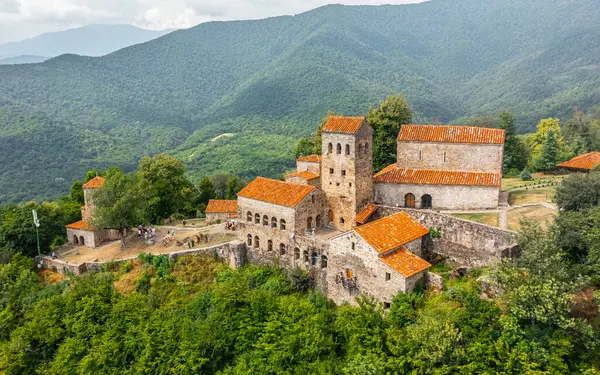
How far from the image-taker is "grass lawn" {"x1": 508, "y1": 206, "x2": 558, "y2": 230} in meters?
29.8

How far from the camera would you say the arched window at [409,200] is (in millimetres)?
35375

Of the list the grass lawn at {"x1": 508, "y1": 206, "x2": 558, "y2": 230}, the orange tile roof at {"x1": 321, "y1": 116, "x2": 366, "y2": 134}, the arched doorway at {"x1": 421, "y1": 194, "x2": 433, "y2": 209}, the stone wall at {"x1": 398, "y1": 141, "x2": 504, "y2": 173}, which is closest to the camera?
the grass lawn at {"x1": 508, "y1": 206, "x2": 558, "y2": 230}

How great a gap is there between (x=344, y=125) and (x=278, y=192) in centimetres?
706

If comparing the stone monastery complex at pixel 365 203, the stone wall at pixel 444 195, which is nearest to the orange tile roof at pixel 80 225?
the stone monastery complex at pixel 365 203

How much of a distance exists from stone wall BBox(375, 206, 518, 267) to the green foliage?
671 inches

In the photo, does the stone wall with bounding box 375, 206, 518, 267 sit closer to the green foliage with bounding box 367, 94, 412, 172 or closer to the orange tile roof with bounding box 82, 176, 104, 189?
the green foliage with bounding box 367, 94, 412, 172

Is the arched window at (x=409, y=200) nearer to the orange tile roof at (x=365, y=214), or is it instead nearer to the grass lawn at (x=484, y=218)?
the orange tile roof at (x=365, y=214)

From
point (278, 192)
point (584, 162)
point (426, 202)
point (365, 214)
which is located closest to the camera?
point (365, 214)

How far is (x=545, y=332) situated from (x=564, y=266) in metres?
3.54

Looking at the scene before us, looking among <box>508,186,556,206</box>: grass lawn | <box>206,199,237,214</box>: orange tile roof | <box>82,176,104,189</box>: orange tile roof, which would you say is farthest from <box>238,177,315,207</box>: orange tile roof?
<box>508,186,556,206</box>: grass lawn

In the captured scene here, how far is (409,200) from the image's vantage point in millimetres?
35562

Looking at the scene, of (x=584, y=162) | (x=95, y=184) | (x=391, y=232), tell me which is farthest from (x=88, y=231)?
(x=584, y=162)

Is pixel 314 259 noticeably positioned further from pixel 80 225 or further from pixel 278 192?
pixel 80 225

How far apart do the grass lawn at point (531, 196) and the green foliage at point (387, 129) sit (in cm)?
1334
